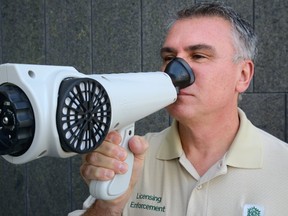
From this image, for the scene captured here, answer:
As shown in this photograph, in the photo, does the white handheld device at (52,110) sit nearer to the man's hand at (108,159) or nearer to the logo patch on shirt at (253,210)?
the man's hand at (108,159)

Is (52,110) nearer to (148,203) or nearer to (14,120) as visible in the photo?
(14,120)

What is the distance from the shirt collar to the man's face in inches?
5.3

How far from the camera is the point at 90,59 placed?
3.81 m

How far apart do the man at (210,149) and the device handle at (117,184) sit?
0.06 m

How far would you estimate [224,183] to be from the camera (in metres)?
1.84

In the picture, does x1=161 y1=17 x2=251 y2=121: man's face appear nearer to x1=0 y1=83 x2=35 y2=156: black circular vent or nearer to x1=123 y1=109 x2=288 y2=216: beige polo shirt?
x1=123 y1=109 x2=288 y2=216: beige polo shirt

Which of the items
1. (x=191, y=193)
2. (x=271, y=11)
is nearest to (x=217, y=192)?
(x=191, y=193)

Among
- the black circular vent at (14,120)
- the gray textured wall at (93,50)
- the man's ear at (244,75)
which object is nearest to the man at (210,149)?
the man's ear at (244,75)

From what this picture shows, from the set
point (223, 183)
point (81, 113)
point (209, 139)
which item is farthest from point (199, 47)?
point (81, 113)

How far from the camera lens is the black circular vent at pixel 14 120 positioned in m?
1.11

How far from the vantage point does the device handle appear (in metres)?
1.56

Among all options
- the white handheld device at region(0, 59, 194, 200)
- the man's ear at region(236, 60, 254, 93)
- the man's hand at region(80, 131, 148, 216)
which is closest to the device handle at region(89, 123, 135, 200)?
the man's hand at region(80, 131, 148, 216)

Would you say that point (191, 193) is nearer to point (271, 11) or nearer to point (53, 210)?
point (271, 11)

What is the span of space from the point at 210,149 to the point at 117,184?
0.59 meters
